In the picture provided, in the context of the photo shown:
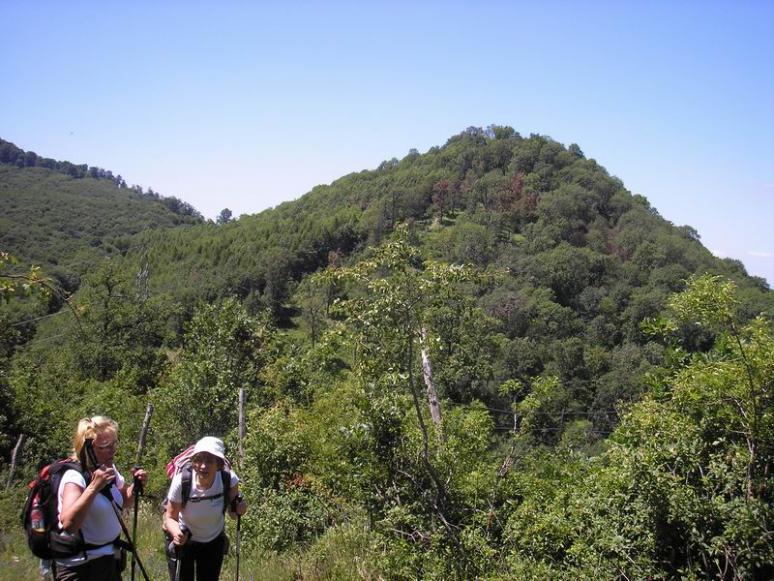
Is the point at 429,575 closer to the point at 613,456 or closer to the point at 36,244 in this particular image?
the point at 613,456

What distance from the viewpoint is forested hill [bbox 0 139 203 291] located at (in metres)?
98.8

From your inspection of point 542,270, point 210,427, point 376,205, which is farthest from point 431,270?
point 376,205

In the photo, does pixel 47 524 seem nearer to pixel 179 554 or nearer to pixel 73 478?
pixel 73 478

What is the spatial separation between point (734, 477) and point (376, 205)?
340ft

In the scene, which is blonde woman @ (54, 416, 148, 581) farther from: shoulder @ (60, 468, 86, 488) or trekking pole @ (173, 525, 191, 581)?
trekking pole @ (173, 525, 191, 581)

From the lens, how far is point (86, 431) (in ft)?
11.1

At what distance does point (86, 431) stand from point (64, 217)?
503ft

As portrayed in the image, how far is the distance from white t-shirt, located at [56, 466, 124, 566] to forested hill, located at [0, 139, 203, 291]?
241 feet

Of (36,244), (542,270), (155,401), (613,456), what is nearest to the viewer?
(613,456)

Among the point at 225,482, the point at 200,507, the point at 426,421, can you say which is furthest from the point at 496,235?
the point at 200,507

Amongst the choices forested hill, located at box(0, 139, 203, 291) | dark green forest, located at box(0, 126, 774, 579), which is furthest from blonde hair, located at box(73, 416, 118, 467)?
forested hill, located at box(0, 139, 203, 291)

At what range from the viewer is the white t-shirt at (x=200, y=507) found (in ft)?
12.2

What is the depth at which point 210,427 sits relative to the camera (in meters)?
16.6

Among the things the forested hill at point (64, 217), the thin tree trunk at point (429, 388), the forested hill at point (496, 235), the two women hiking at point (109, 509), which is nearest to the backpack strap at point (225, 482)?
the two women hiking at point (109, 509)
